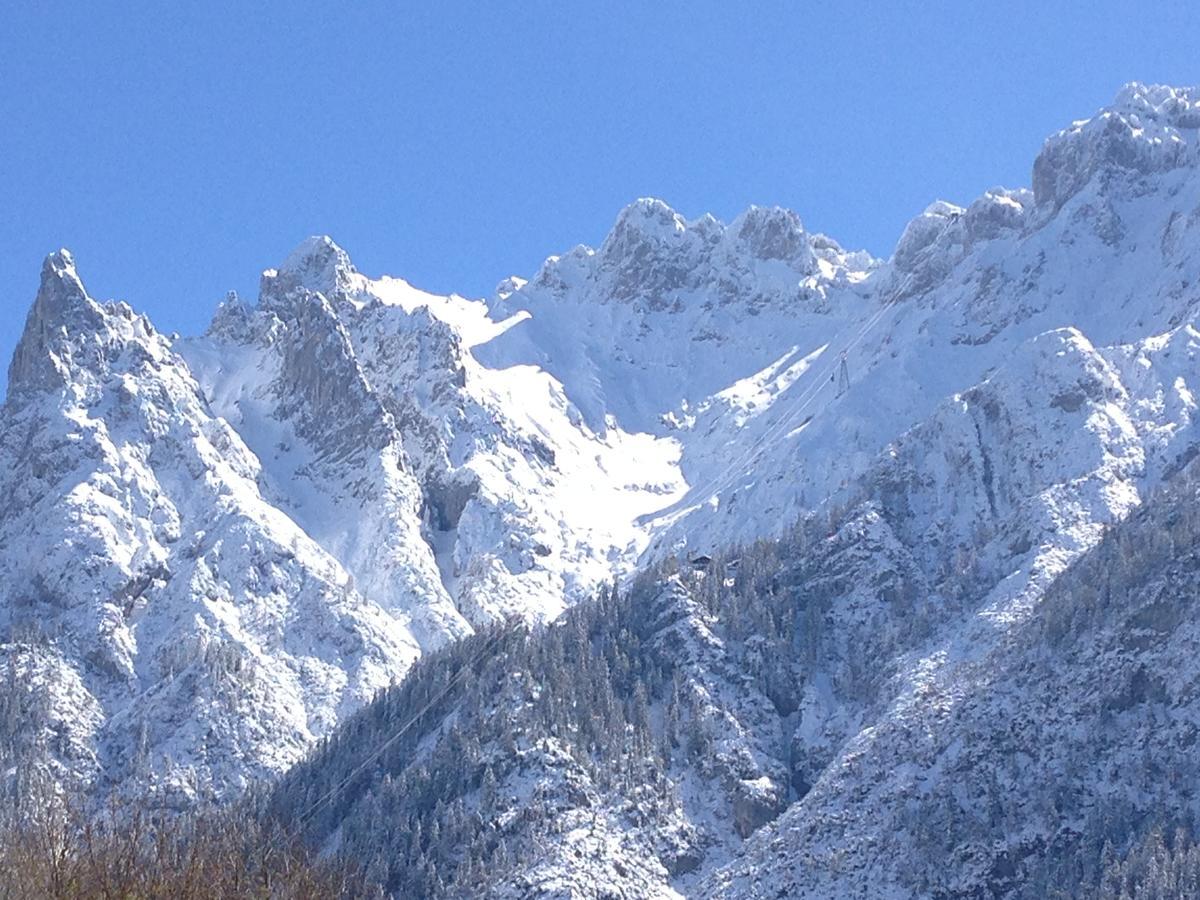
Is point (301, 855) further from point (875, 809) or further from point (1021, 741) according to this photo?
point (1021, 741)

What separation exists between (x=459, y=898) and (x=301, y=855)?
81.7ft

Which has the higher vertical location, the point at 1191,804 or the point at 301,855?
the point at 301,855

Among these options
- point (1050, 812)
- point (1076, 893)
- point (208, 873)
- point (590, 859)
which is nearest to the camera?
point (208, 873)

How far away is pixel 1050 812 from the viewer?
7156 inches

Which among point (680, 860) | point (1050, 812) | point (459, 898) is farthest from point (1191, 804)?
point (459, 898)

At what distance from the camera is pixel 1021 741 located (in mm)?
189000

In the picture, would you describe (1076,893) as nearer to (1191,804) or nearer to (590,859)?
(1191,804)

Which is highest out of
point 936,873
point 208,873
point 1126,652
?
point 1126,652

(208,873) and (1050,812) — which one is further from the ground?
(1050,812)

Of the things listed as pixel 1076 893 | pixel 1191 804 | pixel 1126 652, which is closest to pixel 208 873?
pixel 1076 893

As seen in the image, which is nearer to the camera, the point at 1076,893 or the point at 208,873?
the point at 208,873

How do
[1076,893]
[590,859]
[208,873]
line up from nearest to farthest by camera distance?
[208,873], [1076,893], [590,859]

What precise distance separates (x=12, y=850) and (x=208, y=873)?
28.5 feet

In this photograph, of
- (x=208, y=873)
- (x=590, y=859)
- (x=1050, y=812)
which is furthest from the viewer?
(x=590, y=859)
